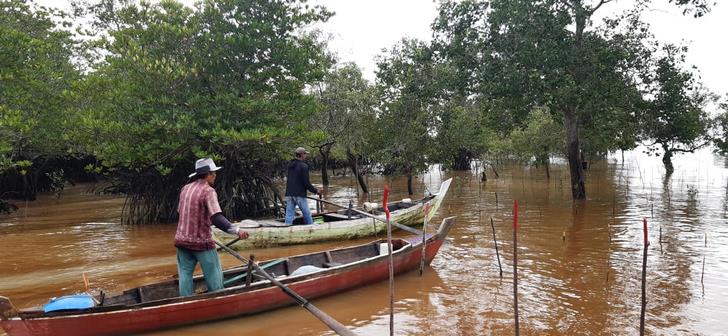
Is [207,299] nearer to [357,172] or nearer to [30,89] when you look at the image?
[30,89]

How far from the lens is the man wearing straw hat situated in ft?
18.2

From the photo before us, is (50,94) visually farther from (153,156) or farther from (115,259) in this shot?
(115,259)

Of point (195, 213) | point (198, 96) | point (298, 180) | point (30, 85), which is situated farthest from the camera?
point (30, 85)

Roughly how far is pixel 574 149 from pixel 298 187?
993 cm

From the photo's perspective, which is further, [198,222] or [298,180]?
[298,180]

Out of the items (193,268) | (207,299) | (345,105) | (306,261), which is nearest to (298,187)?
(306,261)

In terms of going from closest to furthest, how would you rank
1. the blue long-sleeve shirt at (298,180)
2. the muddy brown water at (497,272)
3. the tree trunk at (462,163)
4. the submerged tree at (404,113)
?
the muddy brown water at (497,272) → the blue long-sleeve shirt at (298,180) → the submerged tree at (404,113) → the tree trunk at (462,163)

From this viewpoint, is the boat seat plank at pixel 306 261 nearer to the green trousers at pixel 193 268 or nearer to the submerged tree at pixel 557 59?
the green trousers at pixel 193 268

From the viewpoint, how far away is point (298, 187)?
34.6 feet

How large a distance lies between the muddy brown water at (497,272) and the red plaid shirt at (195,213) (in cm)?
111

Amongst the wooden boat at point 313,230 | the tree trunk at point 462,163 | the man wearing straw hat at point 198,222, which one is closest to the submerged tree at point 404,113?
the wooden boat at point 313,230

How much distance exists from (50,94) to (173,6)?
20.0ft

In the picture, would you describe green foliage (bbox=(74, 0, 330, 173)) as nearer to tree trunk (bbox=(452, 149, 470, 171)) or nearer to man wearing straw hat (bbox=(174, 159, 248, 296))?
man wearing straw hat (bbox=(174, 159, 248, 296))

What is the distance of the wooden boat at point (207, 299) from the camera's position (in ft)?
16.4
